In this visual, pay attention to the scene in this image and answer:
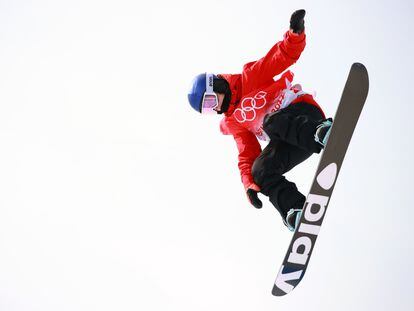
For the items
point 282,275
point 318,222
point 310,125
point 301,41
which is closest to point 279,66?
point 301,41

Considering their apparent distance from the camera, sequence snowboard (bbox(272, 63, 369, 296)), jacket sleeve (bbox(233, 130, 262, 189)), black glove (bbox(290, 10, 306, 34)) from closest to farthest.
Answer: snowboard (bbox(272, 63, 369, 296)) < black glove (bbox(290, 10, 306, 34)) < jacket sleeve (bbox(233, 130, 262, 189))

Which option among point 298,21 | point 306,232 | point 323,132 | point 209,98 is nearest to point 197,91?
point 209,98

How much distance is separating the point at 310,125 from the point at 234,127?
1009 millimetres

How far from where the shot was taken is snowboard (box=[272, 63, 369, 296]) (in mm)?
→ 3828

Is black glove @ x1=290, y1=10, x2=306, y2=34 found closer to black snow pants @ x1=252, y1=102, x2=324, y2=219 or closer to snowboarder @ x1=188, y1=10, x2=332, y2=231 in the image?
snowboarder @ x1=188, y1=10, x2=332, y2=231

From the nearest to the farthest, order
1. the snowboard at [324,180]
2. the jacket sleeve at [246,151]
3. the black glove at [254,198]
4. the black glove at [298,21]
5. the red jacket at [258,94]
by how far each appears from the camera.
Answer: the snowboard at [324,180] < the black glove at [298,21] < the red jacket at [258,94] < the black glove at [254,198] < the jacket sleeve at [246,151]

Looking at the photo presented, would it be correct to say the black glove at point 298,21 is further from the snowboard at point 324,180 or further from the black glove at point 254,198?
the black glove at point 254,198

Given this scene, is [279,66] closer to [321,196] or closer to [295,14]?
[295,14]

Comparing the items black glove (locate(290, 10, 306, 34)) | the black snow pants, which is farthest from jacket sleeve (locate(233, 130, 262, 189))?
black glove (locate(290, 10, 306, 34))

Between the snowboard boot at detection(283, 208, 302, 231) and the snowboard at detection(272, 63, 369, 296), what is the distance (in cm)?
8

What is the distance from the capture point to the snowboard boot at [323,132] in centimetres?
394

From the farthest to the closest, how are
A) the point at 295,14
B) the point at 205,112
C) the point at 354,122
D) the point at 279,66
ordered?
the point at 205,112 → the point at 279,66 → the point at 295,14 → the point at 354,122

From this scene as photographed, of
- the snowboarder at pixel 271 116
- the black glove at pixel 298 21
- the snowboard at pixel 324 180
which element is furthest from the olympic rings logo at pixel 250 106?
the snowboard at pixel 324 180

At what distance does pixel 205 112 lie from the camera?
4.77 meters
